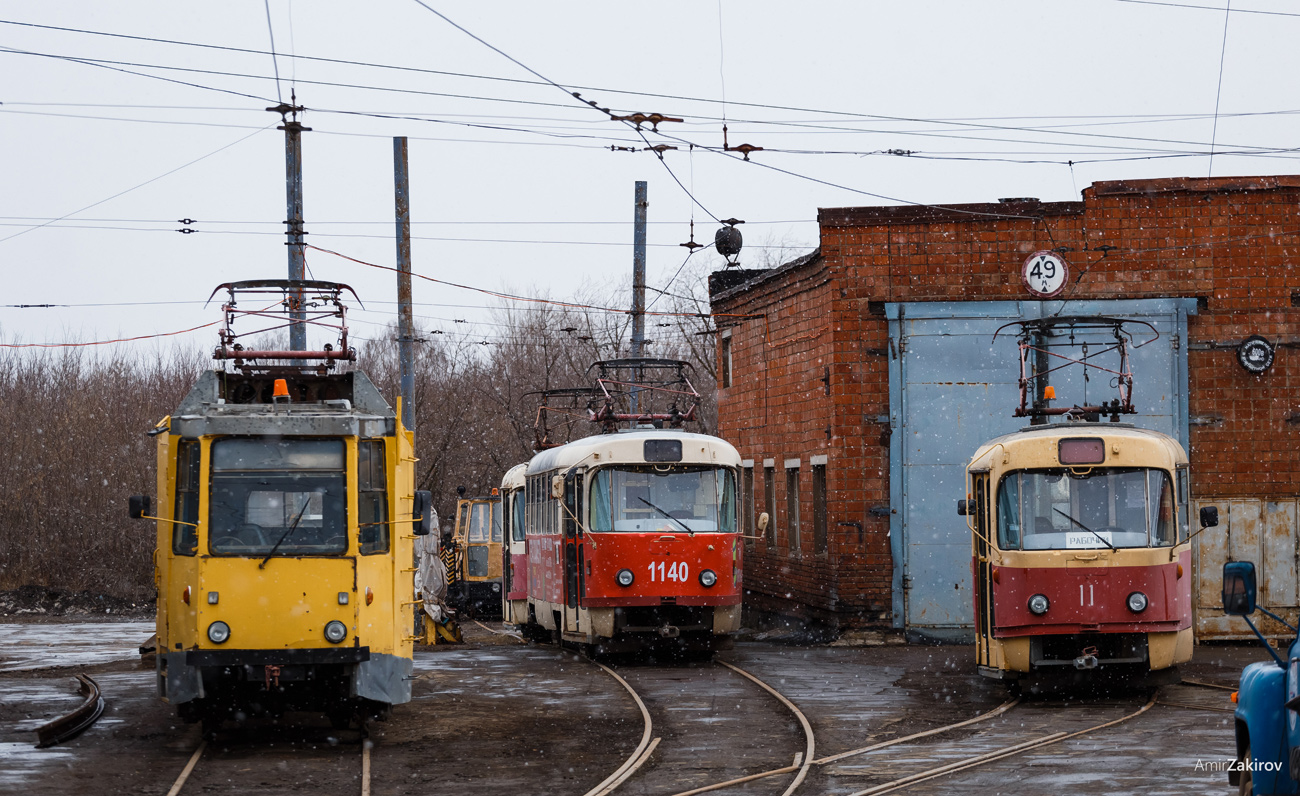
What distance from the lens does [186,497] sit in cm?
1259

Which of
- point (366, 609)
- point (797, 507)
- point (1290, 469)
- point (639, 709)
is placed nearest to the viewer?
point (366, 609)

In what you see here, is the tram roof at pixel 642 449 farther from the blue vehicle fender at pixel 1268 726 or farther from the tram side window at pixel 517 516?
the blue vehicle fender at pixel 1268 726

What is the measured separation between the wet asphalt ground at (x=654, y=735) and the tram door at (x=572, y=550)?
1341 millimetres

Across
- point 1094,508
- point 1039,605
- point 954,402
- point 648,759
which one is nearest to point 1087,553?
point 1094,508

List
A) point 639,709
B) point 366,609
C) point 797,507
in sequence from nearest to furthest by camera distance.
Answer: point 366,609 < point 639,709 < point 797,507

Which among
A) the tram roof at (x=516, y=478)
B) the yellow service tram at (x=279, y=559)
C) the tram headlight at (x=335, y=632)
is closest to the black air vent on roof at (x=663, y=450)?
the tram roof at (x=516, y=478)

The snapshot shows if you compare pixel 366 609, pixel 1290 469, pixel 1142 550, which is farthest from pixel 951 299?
pixel 366 609

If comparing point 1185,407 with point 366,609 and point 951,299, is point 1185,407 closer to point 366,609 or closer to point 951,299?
point 951,299

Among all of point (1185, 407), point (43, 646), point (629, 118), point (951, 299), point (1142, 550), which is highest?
point (629, 118)

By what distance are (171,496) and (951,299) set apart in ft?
46.0

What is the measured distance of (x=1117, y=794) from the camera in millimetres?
10016

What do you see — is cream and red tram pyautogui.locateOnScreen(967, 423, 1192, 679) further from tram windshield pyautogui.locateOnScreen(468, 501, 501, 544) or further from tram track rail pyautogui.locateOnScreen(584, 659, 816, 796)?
tram windshield pyautogui.locateOnScreen(468, 501, 501, 544)

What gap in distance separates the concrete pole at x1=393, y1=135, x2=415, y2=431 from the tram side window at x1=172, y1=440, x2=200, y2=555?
11.7 meters

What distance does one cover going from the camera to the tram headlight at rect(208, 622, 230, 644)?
12219mm
